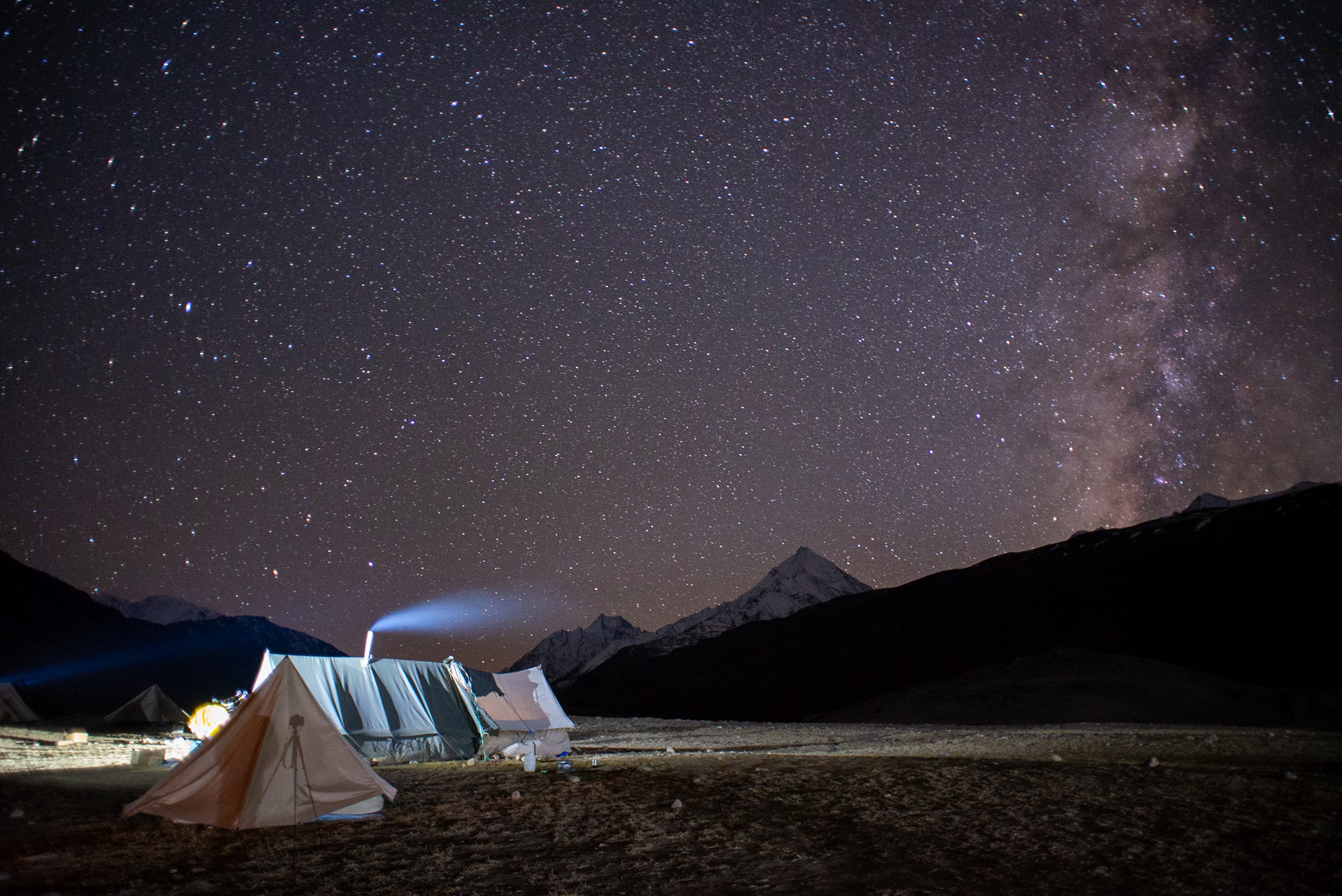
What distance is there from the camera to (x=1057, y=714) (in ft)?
128

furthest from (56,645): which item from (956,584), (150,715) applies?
(956,584)

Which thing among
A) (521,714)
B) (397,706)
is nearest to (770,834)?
(397,706)

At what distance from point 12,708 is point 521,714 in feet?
104

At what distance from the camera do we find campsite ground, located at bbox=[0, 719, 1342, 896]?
18.4ft

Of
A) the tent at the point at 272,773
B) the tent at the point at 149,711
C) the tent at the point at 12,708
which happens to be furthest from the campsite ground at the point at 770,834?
the tent at the point at 12,708

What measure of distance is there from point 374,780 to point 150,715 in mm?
31490

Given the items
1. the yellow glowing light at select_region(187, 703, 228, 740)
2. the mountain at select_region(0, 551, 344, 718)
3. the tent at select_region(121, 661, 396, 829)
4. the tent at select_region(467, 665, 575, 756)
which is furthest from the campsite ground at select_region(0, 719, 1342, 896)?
the mountain at select_region(0, 551, 344, 718)

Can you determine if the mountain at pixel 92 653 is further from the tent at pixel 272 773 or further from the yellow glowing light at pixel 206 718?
the tent at pixel 272 773

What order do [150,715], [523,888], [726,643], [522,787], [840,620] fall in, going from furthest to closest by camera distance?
[726,643] < [840,620] < [150,715] < [522,787] < [523,888]

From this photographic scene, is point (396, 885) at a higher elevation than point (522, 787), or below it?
higher

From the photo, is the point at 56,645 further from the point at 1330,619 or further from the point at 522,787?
the point at 1330,619

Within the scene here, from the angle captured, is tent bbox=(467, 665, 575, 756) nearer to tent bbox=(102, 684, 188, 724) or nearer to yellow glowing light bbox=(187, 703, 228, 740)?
yellow glowing light bbox=(187, 703, 228, 740)

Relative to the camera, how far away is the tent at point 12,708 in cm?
3466

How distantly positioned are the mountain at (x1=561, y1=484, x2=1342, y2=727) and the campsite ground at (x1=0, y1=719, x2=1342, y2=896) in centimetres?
3128
